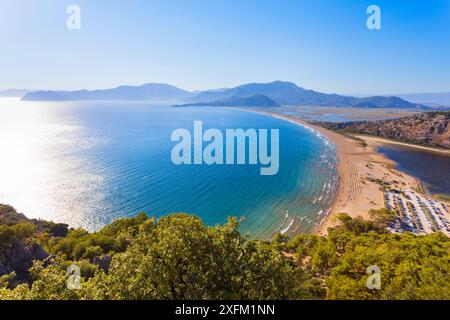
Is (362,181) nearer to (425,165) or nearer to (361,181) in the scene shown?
(361,181)

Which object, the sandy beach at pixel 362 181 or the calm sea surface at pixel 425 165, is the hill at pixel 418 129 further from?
the sandy beach at pixel 362 181

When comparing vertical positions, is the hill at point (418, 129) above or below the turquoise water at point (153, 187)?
above

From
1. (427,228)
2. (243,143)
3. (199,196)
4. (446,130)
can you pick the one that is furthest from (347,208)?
(446,130)

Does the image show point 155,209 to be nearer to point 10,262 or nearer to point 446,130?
point 10,262

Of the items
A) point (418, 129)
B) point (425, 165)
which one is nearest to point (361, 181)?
point (425, 165)

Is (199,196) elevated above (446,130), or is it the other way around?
(446,130)

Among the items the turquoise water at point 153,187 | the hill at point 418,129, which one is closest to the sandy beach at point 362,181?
the turquoise water at point 153,187
